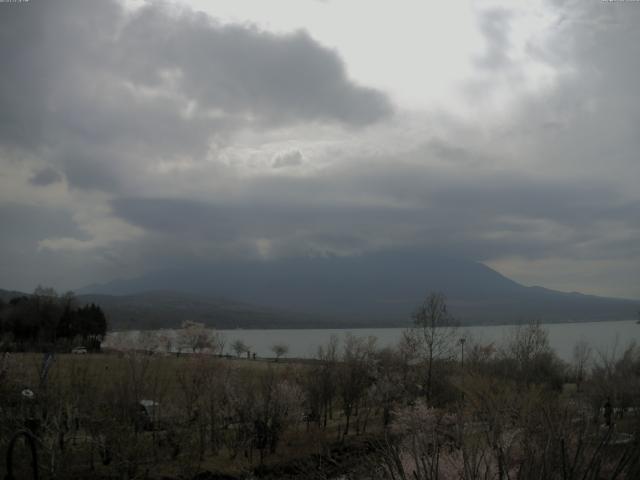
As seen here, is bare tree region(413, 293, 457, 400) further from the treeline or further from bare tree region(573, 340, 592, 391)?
the treeline

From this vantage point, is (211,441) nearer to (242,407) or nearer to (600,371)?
(242,407)

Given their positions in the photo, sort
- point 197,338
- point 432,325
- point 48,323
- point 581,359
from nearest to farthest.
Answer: point 432,325 < point 581,359 < point 48,323 < point 197,338

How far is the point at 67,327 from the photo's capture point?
301 ft

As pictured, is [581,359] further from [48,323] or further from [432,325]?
[48,323]

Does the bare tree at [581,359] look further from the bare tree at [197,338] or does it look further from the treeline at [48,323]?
the treeline at [48,323]

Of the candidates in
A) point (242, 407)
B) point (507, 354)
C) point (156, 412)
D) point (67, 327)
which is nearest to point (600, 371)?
point (507, 354)

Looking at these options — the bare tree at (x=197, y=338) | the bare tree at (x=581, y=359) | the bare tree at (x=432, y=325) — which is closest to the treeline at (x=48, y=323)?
the bare tree at (x=197, y=338)

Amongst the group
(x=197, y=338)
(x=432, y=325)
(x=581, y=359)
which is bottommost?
(x=197, y=338)

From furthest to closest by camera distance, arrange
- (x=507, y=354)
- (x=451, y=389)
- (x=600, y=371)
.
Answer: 1. (x=507, y=354)
2. (x=600, y=371)
3. (x=451, y=389)

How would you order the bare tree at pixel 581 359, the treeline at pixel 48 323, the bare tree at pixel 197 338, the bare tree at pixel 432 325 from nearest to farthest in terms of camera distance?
the bare tree at pixel 432 325
the bare tree at pixel 581 359
the treeline at pixel 48 323
the bare tree at pixel 197 338

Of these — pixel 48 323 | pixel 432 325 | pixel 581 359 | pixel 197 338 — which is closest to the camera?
pixel 432 325

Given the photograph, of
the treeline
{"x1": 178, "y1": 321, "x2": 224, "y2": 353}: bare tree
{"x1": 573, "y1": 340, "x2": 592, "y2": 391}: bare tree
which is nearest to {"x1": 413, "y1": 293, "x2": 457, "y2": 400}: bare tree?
{"x1": 573, "y1": 340, "x2": 592, "y2": 391}: bare tree

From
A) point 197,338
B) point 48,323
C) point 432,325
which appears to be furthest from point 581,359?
point 48,323

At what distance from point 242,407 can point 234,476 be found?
4613mm
